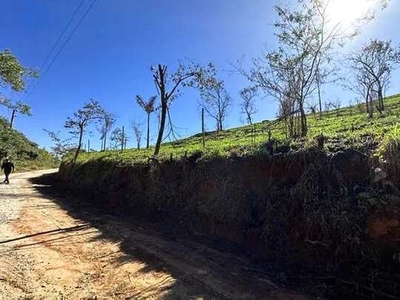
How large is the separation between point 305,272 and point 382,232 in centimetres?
132

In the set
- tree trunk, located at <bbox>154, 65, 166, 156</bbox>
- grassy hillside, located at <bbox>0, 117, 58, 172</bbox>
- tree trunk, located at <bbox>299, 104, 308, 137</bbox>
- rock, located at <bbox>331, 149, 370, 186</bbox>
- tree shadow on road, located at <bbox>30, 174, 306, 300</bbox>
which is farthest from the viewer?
grassy hillside, located at <bbox>0, 117, 58, 172</bbox>

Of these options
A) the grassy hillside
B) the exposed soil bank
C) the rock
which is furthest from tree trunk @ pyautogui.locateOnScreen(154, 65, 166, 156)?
the grassy hillside

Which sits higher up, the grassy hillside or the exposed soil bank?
the grassy hillside

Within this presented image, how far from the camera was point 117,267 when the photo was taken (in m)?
6.47

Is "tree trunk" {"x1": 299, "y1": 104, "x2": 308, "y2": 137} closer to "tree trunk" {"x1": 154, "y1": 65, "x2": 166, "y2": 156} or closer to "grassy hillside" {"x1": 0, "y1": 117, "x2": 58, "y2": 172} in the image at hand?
"tree trunk" {"x1": 154, "y1": 65, "x2": 166, "y2": 156}

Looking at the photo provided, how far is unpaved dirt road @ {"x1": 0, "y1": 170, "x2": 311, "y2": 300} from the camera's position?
5.36m

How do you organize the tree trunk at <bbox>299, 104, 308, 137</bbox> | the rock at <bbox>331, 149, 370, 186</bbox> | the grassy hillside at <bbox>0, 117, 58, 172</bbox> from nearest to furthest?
the rock at <bbox>331, 149, 370, 186</bbox> < the tree trunk at <bbox>299, 104, 308, 137</bbox> < the grassy hillside at <bbox>0, 117, 58, 172</bbox>

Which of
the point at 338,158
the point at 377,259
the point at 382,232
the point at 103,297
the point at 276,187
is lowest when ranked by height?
the point at 103,297

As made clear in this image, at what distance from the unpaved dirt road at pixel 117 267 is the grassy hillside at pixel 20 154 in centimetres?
3342

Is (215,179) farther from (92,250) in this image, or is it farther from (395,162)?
(395,162)

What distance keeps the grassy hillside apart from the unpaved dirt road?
33424 mm

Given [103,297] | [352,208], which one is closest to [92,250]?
[103,297]

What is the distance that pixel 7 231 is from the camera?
9.09 metres

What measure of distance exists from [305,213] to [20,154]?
49515 mm
